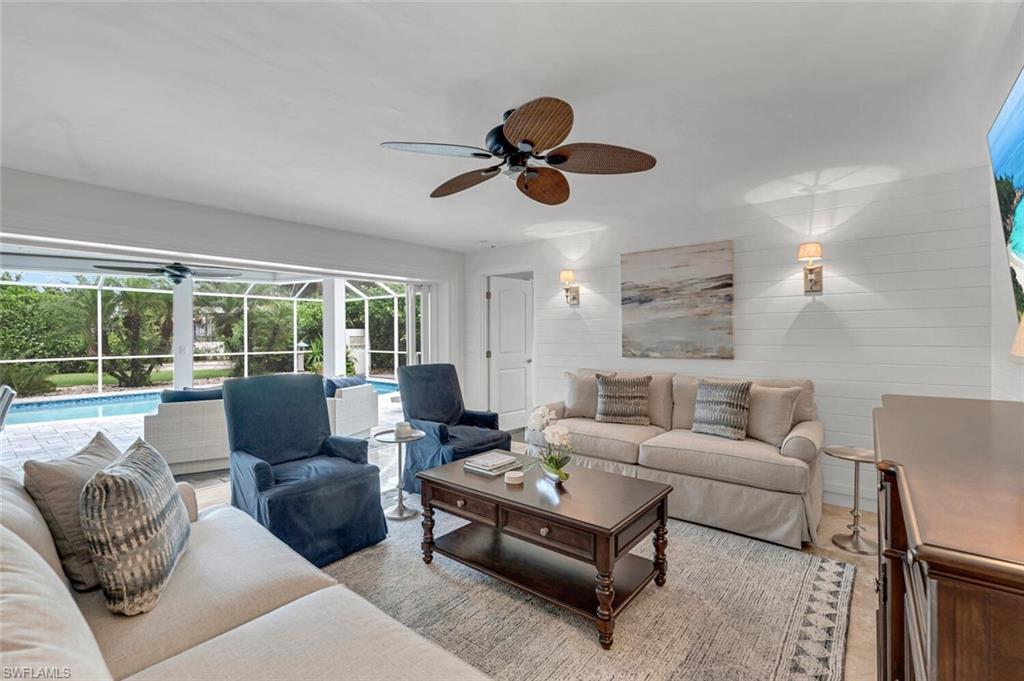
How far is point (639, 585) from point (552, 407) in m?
2.20

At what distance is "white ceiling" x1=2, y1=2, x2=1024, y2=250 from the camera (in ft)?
5.20

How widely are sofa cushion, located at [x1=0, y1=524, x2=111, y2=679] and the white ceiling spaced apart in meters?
1.69

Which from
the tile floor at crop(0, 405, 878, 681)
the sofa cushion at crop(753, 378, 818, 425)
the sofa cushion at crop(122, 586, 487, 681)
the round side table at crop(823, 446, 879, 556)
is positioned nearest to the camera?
the sofa cushion at crop(122, 586, 487, 681)

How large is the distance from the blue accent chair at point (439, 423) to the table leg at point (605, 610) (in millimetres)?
1730

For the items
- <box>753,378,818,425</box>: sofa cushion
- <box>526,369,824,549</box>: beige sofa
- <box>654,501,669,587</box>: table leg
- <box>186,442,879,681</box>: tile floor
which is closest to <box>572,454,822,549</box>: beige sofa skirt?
<box>526,369,824,549</box>: beige sofa

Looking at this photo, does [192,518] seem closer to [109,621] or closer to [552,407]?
[109,621]

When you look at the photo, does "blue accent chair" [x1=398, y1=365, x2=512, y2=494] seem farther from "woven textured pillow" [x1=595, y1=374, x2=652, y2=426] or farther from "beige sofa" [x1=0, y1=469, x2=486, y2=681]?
"beige sofa" [x1=0, y1=469, x2=486, y2=681]

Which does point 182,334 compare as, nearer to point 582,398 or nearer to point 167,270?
point 167,270

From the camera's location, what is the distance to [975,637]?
1.85 ft

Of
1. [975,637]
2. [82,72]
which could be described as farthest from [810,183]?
[82,72]

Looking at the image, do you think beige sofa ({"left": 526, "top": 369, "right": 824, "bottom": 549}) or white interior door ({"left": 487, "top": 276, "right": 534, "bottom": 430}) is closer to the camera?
beige sofa ({"left": 526, "top": 369, "right": 824, "bottom": 549})

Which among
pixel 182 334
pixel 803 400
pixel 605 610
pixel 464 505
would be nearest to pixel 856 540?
pixel 803 400

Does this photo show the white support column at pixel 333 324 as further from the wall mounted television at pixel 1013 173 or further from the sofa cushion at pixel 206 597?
the wall mounted television at pixel 1013 173

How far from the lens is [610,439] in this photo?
3604mm
